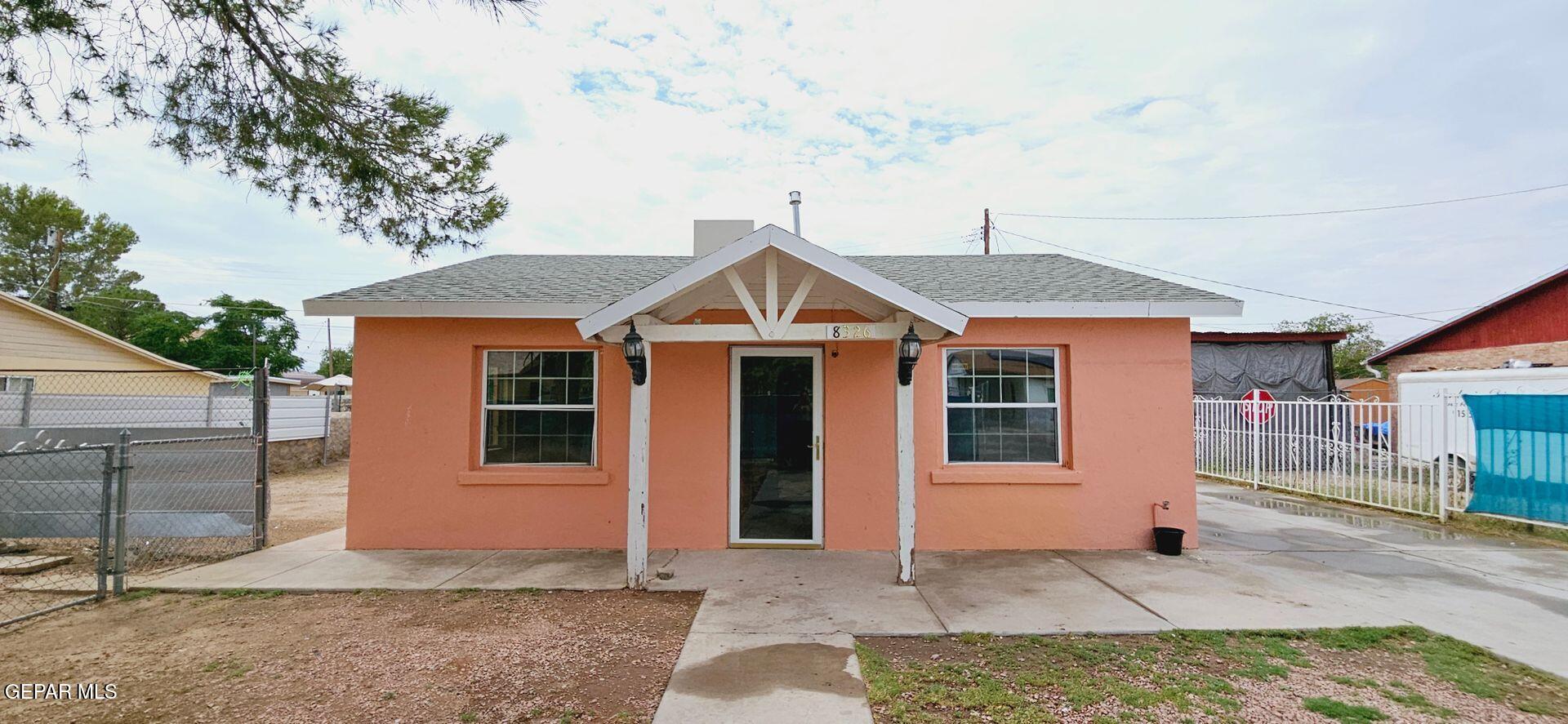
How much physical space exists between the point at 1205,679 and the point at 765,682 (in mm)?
2473

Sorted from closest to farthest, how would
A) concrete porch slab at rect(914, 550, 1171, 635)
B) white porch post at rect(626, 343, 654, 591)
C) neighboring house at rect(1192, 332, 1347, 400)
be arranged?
concrete porch slab at rect(914, 550, 1171, 635) → white porch post at rect(626, 343, 654, 591) → neighboring house at rect(1192, 332, 1347, 400)

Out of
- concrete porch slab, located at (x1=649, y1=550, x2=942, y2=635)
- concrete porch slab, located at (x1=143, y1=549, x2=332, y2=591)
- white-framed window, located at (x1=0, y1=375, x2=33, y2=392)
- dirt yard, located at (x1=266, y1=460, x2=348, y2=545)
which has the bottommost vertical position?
dirt yard, located at (x1=266, y1=460, x2=348, y2=545)

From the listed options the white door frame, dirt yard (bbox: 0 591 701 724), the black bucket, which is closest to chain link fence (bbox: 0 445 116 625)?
dirt yard (bbox: 0 591 701 724)

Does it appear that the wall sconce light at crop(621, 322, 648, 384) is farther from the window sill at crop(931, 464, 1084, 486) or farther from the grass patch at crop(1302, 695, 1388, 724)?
the grass patch at crop(1302, 695, 1388, 724)

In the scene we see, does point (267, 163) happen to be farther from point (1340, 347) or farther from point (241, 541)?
point (1340, 347)

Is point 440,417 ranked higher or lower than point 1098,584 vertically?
higher

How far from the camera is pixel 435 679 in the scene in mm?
3615

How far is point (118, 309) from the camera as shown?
3219 cm

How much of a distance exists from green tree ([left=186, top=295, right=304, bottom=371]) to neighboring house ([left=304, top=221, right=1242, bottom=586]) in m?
35.8

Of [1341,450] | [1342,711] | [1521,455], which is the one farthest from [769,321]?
[1341,450]

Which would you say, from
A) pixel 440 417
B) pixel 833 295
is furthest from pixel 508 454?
pixel 833 295

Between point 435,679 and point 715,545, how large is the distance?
319 centimetres

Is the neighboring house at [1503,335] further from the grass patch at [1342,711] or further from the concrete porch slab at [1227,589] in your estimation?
the grass patch at [1342,711]

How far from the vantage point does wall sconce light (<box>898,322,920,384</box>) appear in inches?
201
